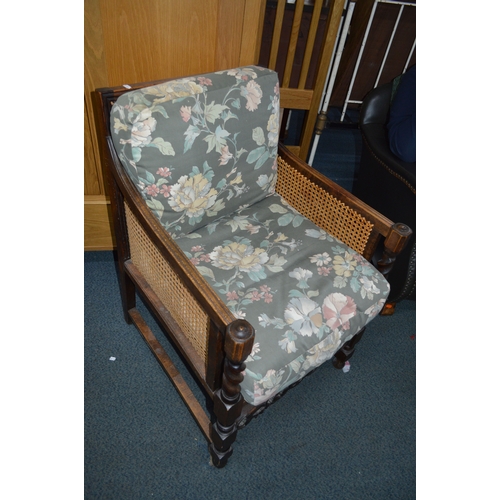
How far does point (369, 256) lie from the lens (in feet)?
4.26

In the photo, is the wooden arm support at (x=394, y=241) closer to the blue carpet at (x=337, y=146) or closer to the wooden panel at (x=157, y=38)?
the wooden panel at (x=157, y=38)

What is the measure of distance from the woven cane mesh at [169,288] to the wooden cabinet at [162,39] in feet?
1.58

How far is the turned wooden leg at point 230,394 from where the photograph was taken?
0.80 m

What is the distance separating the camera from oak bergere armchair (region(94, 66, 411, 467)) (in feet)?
3.29

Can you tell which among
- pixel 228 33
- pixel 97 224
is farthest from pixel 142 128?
pixel 97 224

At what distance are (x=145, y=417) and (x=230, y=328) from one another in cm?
72

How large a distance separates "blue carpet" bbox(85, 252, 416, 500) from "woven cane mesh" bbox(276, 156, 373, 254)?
57 centimetres

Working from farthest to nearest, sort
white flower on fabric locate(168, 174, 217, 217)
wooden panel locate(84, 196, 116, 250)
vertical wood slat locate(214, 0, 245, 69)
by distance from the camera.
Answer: wooden panel locate(84, 196, 116, 250), vertical wood slat locate(214, 0, 245, 69), white flower on fabric locate(168, 174, 217, 217)

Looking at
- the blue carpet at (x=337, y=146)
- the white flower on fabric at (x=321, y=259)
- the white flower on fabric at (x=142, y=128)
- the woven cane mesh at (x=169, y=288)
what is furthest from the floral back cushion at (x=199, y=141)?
the blue carpet at (x=337, y=146)

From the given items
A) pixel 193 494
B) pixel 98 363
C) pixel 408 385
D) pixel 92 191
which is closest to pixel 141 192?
pixel 92 191

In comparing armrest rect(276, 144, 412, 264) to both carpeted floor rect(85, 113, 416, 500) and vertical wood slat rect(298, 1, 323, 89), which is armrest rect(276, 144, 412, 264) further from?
carpeted floor rect(85, 113, 416, 500)

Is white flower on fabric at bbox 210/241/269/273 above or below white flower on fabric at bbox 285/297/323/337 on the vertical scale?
above

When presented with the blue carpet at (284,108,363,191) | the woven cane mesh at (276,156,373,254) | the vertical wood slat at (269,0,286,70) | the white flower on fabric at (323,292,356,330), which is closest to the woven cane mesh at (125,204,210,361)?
the white flower on fabric at (323,292,356,330)

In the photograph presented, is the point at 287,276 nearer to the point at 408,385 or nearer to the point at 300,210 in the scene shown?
the point at 300,210
